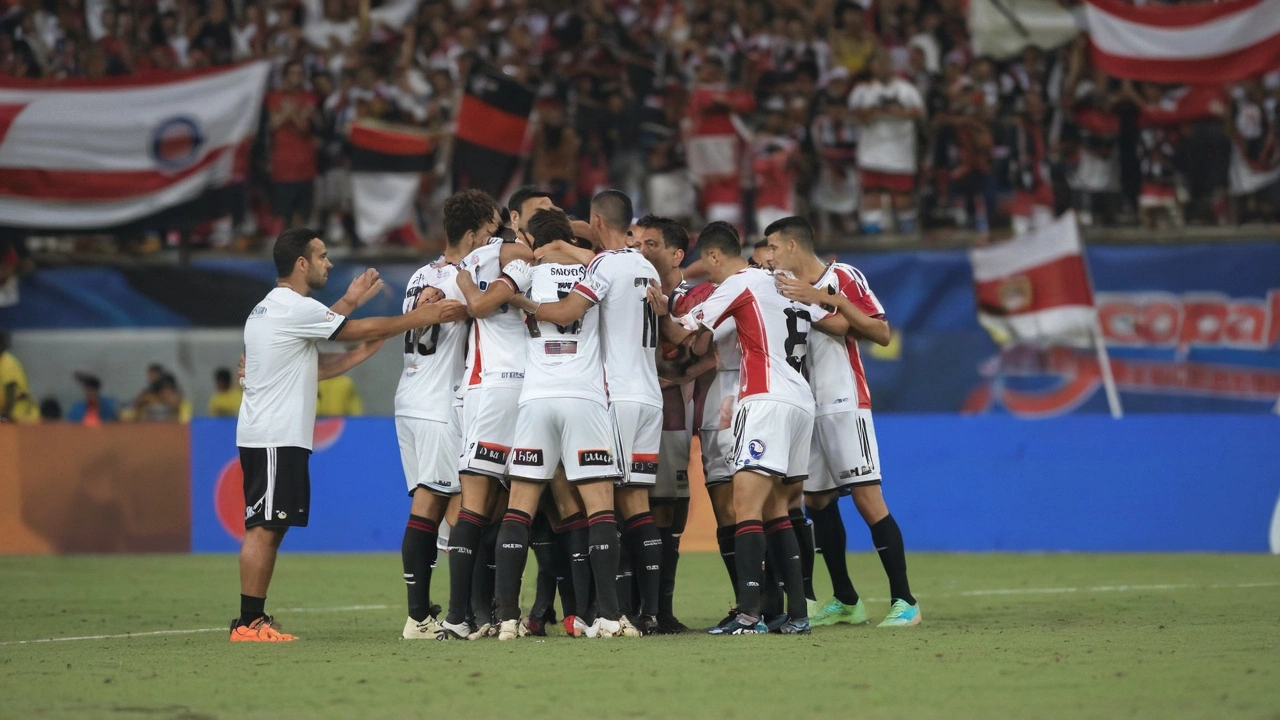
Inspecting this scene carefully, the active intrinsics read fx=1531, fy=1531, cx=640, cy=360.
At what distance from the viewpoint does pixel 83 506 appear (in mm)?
16984

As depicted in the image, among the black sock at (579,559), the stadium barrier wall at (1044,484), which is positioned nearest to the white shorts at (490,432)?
the black sock at (579,559)

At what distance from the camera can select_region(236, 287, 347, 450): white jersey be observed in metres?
9.21

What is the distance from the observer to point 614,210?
9438mm

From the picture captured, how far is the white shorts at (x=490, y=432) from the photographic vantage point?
911 centimetres

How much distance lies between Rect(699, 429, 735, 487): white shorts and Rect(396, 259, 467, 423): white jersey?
1.63m

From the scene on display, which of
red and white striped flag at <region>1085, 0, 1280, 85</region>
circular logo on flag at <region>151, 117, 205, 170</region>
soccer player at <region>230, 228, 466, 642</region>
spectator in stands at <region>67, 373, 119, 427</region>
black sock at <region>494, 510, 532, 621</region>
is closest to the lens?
black sock at <region>494, 510, 532, 621</region>

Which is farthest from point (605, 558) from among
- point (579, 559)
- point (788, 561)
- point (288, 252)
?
point (288, 252)

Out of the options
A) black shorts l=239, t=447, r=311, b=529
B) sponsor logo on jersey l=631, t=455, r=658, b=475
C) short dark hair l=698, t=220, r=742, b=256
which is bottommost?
black shorts l=239, t=447, r=311, b=529

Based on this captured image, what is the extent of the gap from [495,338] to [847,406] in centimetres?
230

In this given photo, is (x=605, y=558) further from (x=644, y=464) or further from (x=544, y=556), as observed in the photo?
(x=544, y=556)

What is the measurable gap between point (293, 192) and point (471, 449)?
11.5 m

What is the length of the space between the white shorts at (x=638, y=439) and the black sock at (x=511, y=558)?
0.68 meters

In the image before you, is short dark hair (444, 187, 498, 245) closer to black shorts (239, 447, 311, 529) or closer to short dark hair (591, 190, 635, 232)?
short dark hair (591, 190, 635, 232)

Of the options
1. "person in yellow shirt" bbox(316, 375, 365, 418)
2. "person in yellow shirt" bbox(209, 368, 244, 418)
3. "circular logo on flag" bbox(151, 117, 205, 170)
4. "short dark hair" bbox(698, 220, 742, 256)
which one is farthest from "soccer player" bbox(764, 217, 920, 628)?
"circular logo on flag" bbox(151, 117, 205, 170)
